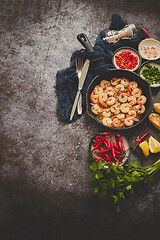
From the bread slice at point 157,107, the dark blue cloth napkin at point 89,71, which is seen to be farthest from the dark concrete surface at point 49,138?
the bread slice at point 157,107

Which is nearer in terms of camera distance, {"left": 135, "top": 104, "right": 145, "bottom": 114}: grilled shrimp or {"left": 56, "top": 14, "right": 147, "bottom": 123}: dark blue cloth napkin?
{"left": 135, "top": 104, "right": 145, "bottom": 114}: grilled shrimp

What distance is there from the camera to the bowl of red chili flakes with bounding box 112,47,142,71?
9.95 feet

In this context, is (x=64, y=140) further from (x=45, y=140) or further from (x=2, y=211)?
(x=2, y=211)

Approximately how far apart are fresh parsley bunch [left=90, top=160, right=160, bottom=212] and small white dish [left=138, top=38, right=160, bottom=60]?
1469mm

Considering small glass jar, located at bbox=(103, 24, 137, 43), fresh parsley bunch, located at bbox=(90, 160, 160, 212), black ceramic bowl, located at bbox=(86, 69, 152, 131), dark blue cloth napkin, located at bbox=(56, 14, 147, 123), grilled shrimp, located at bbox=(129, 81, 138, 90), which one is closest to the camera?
fresh parsley bunch, located at bbox=(90, 160, 160, 212)

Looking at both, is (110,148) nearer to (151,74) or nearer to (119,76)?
(119,76)

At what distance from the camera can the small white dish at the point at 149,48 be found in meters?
3.10

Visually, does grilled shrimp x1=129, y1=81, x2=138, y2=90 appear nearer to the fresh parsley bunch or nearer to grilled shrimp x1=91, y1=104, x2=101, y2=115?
grilled shrimp x1=91, y1=104, x2=101, y2=115

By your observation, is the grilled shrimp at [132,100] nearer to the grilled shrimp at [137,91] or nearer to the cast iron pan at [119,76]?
the grilled shrimp at [137,91]

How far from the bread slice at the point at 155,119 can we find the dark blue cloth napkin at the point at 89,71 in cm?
85

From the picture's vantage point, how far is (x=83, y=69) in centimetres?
300

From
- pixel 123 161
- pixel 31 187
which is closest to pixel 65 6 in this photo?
pixel 123 161

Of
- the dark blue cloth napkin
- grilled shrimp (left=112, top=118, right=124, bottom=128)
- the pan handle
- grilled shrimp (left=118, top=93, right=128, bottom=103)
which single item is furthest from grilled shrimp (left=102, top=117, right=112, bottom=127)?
the pan handle

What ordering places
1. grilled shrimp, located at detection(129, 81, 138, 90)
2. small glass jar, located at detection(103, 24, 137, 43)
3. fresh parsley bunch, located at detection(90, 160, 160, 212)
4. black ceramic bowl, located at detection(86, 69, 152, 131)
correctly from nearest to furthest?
fresh parsley bunch, located at detection(90, 160, 160, 212), black ceramic bowl, located at detection(86, 69, 152, 131), grilled shrimp, located at detection(129, 81, 138, 90), small glass jar, located at detection(103, 24, 137, 43)
